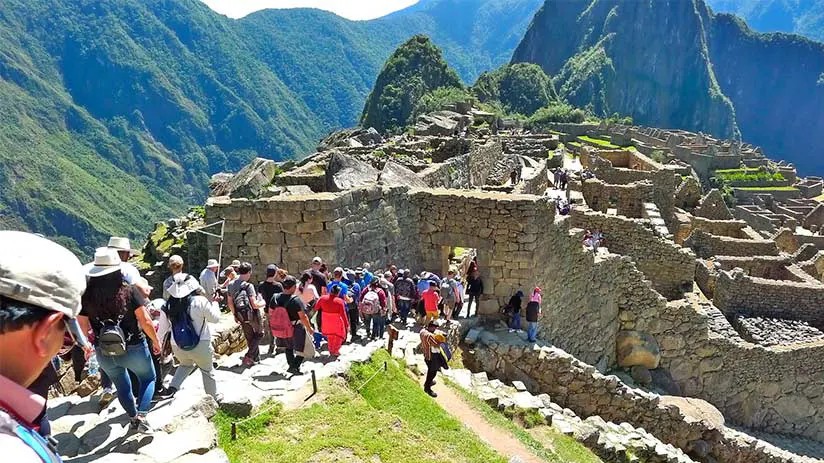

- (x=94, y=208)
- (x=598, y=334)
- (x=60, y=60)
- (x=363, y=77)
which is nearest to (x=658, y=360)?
(x=598, y=334)

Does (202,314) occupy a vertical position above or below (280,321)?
above

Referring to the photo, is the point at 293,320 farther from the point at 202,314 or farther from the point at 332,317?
the point at 202,314

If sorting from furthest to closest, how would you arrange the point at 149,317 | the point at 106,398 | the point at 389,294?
the point at 389,294
the point at 106,398
the point at 149,317

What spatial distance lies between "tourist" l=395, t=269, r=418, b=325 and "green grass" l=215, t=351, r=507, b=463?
305 centimetres

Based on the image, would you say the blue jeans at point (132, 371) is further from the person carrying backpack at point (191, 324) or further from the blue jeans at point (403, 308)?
the blue jeans at point (403, 308)

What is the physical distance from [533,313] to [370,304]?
135 inches

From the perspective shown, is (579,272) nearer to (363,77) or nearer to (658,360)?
(658,360)

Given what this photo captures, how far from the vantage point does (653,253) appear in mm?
19578

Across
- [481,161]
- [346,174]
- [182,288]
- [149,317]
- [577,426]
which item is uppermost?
[481,161]

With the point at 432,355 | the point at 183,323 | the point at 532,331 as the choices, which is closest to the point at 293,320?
the point at 183,323

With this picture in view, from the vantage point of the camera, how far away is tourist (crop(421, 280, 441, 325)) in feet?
36.4

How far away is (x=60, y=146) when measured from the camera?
8256cm

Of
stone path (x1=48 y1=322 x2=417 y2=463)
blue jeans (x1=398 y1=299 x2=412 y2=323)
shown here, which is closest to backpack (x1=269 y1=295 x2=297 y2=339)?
stone path (x1=48 y1=322 x2=417 y2=463)

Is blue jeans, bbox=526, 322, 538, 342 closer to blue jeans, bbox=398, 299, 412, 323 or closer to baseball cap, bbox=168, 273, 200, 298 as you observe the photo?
→ blue jeans, bbox=398, 299, 412, 323
